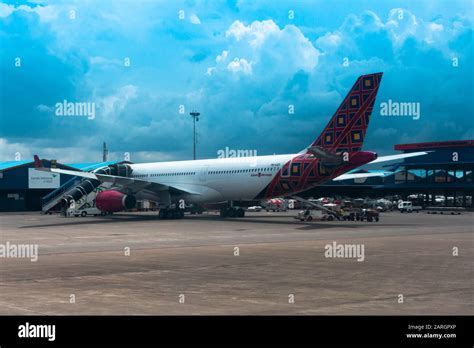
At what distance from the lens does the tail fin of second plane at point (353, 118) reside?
1789 inches

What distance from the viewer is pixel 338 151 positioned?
46.9 m

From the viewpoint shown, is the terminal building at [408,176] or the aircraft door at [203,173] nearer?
the aircraft door at [203,173]

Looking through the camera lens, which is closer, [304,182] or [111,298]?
[111,298]

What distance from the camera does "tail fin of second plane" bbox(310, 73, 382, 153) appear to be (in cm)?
4544

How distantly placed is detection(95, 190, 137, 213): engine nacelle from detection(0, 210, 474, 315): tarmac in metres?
26.4

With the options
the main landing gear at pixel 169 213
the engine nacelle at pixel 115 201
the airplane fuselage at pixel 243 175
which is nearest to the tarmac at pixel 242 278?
the airplane fuselage at pixel 243 175

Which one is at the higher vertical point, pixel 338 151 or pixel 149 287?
pixel 338 151

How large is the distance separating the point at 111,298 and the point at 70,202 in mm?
58774

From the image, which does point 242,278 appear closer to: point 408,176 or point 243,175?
point 243,175

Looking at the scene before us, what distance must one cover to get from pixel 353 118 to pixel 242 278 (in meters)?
30.5

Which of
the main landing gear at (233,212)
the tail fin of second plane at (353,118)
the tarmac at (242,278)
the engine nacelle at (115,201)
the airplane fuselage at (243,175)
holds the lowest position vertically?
the tarmac at (242,278)

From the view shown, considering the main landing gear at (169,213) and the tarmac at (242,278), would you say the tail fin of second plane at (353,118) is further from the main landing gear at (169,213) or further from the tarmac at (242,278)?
the main landing gear at (169,213)
